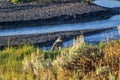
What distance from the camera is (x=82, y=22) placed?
4478 cm

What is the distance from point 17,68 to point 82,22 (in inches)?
1364

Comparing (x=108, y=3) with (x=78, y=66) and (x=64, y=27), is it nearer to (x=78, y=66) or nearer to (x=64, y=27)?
(x=64, y=27)

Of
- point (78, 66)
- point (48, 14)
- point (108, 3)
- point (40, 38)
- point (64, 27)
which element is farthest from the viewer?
point (108, 3)

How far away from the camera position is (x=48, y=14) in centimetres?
4703

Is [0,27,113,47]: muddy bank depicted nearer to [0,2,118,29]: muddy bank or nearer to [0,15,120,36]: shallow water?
[0,15,120,36]: shallow water

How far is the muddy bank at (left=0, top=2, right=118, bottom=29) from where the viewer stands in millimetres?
44463

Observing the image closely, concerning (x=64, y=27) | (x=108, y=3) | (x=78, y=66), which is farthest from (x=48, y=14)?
(x=78, y=66)

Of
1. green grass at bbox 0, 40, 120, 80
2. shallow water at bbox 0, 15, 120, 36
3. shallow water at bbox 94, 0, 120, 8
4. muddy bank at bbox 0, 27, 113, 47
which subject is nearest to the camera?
green grass at bbox 0, 40, 120, 80

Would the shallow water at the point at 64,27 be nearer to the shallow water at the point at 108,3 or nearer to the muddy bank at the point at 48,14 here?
the muddy bank at the point at 48,14

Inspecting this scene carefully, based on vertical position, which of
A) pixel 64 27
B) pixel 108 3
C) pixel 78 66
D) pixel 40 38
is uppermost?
pixel 78 66

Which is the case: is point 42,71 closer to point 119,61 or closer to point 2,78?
point 2,78

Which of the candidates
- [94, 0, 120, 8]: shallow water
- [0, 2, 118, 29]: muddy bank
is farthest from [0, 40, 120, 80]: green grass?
[94, 0, 120, 8]: shallow water

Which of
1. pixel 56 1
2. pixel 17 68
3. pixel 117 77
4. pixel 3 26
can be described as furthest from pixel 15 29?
pixel 117 77

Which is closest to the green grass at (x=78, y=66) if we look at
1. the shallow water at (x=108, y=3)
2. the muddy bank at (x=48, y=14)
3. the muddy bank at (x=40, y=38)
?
the muddy bank at (x=40, y=38)
